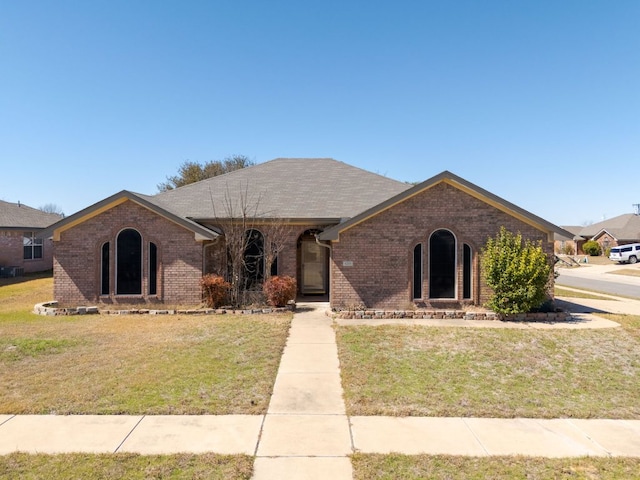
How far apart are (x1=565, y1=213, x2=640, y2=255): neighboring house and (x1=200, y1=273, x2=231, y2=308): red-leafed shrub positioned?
57.9 m

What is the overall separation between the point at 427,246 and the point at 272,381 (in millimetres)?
7799

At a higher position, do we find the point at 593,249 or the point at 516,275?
the point at 593,249

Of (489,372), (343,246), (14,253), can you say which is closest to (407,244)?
(343,246)

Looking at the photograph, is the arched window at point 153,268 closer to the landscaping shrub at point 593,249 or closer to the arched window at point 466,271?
the arched window at point 466,271

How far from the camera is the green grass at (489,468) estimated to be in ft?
13.7

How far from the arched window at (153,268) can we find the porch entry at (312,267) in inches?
226

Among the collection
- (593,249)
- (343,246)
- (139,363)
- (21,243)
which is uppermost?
(21,243)

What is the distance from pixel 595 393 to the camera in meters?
6.56

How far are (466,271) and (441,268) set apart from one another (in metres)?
0.86

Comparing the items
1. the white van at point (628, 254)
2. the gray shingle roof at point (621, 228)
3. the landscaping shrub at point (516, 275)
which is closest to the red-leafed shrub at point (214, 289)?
the landscaping shrub at point (516, 275)

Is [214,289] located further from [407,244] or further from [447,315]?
[447,315]

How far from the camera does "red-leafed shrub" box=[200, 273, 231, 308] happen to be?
12789 millimetres

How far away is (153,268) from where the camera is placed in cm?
1330

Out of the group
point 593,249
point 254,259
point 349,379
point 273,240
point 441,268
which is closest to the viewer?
point 349,379
